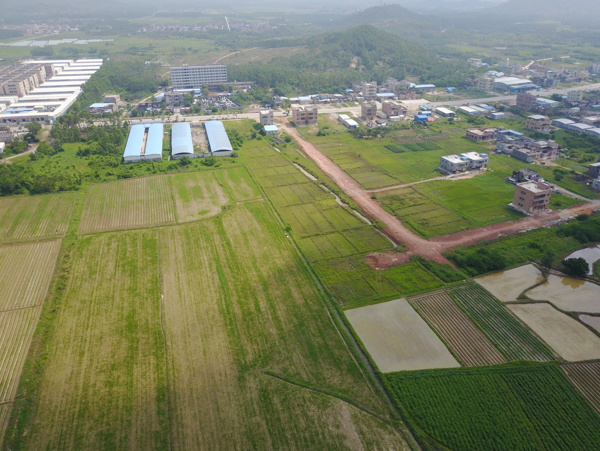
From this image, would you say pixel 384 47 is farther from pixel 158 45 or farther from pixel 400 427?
pixel 400 427

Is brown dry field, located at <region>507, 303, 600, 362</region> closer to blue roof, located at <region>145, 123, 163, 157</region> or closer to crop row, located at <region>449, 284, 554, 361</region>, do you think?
crop row, located at <region>449, 284, 554, 361</region>

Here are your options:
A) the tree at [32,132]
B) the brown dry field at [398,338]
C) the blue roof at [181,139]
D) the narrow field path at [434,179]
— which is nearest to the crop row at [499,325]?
the brown dry field at [398,338]

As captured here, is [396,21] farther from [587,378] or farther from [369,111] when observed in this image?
[587,378]

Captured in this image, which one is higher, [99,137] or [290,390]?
[99,137]

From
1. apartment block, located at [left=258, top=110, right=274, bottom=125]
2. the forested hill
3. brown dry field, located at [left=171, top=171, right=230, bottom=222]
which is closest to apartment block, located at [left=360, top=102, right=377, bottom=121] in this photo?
apartment block, located at [left=258, top=110, right=274, bottom=125]

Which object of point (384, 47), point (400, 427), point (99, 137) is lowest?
point (400, 427)

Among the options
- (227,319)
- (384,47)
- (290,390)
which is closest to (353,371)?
(290,390)

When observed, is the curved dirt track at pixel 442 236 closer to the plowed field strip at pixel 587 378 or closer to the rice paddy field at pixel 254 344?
the rice paddy field at pixel 254 344
